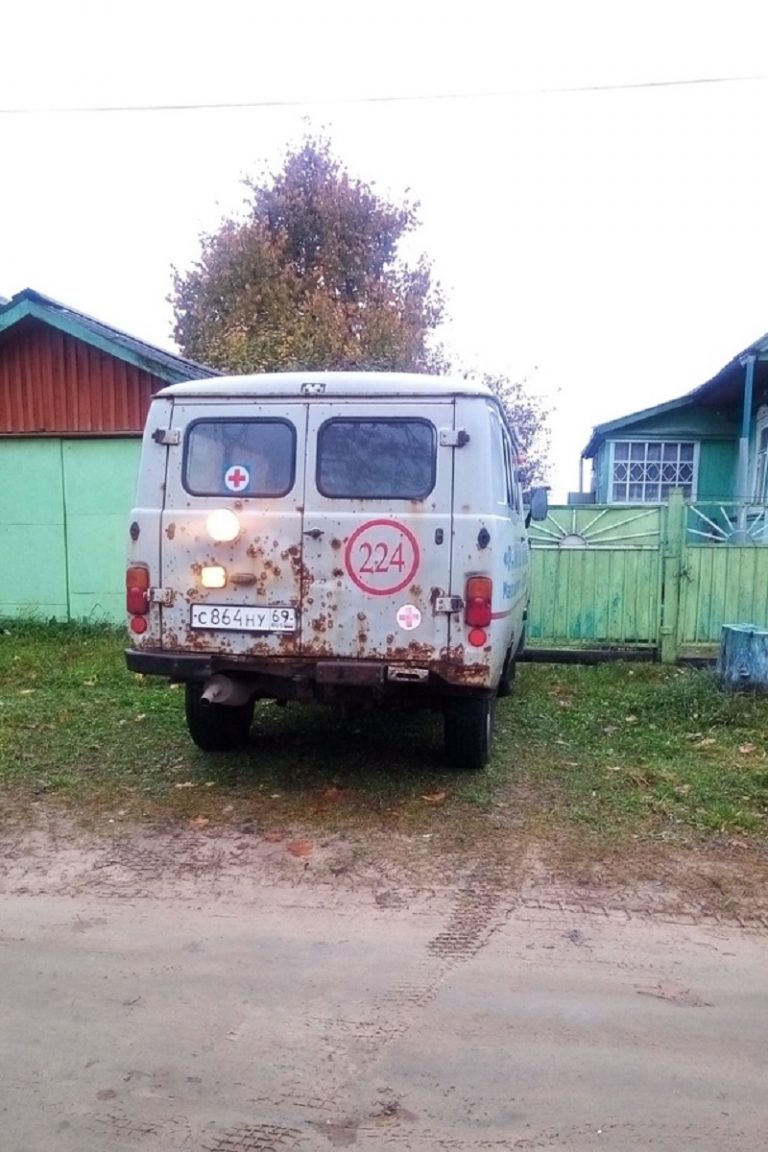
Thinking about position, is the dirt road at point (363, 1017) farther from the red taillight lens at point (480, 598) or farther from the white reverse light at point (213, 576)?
the white reverse light at point (213, 576)

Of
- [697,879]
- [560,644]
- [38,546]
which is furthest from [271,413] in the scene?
[38,546]

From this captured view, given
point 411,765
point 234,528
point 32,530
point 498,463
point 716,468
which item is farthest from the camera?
point 716,468

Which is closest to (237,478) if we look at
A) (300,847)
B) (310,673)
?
(310,673)

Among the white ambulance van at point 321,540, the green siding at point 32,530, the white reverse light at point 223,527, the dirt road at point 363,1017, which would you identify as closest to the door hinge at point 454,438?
the white ambulance van at point 321,540

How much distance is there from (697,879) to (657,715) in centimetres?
294

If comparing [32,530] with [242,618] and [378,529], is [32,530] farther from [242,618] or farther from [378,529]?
[378,529]

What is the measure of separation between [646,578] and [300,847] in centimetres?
600

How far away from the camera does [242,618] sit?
15.9 ft

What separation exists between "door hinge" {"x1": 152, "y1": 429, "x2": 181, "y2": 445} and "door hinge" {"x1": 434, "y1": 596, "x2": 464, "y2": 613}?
178cm

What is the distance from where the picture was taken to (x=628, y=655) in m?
9.21

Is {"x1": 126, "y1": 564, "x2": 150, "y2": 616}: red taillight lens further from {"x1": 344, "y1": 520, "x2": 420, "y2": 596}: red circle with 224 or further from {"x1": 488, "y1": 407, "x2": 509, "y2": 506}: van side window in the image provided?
{"x1": 488, "y1": 407, "x2": 509, "y2": 506}: van side window

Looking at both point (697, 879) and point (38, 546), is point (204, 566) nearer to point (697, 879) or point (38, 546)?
point (697, 879)

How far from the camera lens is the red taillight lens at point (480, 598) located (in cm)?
462

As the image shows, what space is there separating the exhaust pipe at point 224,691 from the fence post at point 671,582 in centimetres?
556
